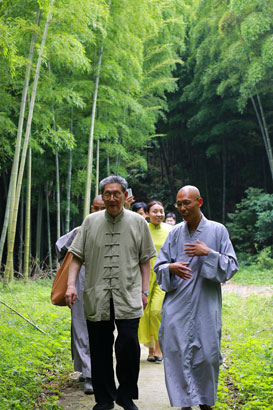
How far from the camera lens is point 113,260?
11.6ft

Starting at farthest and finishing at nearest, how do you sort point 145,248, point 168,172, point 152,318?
point 168,172 → point 152,318 → point 145,248

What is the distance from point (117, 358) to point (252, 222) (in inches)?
595

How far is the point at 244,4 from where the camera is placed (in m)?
13.6

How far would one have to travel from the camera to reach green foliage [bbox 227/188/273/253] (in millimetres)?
16469

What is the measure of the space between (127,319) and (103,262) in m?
0.40

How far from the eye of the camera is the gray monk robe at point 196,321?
3.36 meters

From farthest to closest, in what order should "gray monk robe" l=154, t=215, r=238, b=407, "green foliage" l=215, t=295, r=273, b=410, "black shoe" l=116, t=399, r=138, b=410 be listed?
"green foliage" l=215, t=295, r=273, b=410, "black shoe" l=116, t=399, r=138, b=410, "gray monk robe" l=154, t=215, r=238, b=407

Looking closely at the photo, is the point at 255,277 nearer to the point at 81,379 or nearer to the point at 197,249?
the point at 81,379

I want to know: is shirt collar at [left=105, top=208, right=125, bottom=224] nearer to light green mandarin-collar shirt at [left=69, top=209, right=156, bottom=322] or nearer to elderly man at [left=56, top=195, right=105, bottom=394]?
light green mandarin-collar shirt at [left=69, top=209, right=156, bottom=322]

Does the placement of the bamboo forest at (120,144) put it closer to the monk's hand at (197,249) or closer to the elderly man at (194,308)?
the elderly man at (194,308)

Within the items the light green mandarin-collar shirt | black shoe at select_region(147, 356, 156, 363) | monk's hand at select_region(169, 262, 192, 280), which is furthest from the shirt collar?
black shoe at select_region(147, 356, 156, 363)

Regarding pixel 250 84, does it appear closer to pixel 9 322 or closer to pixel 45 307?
pixel 45 307

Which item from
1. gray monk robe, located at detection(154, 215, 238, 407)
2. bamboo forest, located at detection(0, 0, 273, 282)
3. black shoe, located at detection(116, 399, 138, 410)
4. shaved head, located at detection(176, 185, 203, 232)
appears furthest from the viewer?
bamboo forest, located at detection(0, 0, 273, 282)

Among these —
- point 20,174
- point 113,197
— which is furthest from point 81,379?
point 20,174
